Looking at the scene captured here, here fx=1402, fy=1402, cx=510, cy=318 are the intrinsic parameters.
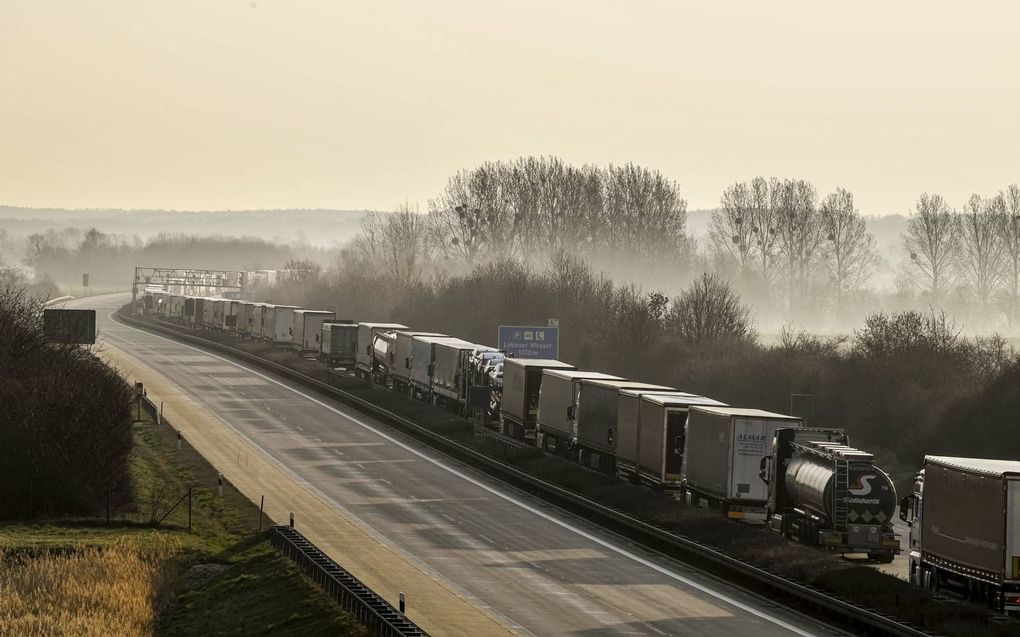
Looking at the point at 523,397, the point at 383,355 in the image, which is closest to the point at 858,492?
the point at 523,397

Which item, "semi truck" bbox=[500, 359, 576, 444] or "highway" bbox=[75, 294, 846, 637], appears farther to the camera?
"semi truck" bbox=[500, 359, 576, 444]

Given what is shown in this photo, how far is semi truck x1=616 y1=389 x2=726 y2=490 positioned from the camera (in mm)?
49812

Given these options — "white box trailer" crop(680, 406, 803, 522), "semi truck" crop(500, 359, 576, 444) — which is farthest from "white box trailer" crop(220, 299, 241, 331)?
"white box trailer" crop(680, 406, 803, 522)

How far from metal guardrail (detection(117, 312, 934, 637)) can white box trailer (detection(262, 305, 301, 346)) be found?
49.3 m

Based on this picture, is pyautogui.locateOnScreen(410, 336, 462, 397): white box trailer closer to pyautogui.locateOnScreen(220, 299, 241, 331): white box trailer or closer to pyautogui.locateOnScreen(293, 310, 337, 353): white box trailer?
pyautogui.locateOnScreen(293, 310, 337, 353): white box trailer

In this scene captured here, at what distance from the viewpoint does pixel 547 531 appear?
47781mm

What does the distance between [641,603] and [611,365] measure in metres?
67.2

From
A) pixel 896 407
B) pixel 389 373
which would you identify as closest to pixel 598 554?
pixel 896 407

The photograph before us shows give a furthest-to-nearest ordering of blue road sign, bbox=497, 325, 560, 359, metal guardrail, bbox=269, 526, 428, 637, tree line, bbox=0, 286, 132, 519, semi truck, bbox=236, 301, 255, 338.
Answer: semi truck, bbox=236, 301, 255, 338, blue road sign, bbox=497, 325, 560, 359, tree line, bbox=0, 286, 132, 519, metal guardrail, bbox=269, 526, 428, 637

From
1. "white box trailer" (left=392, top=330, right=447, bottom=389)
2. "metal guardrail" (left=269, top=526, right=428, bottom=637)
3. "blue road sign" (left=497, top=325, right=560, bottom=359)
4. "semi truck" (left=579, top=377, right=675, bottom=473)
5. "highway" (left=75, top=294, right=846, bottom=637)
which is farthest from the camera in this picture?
"white box trailer" (left=392, top=330, right=447, bottom=389)

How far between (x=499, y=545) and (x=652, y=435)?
8744mm

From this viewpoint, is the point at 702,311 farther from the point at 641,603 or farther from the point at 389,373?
the point at 641,603

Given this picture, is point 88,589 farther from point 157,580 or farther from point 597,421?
point 597,421

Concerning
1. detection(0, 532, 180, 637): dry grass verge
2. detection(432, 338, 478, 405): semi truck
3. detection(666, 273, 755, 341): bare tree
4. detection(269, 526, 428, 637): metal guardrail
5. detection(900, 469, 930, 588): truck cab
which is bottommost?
detection(0, 532, 180, 637): dry grass verge
